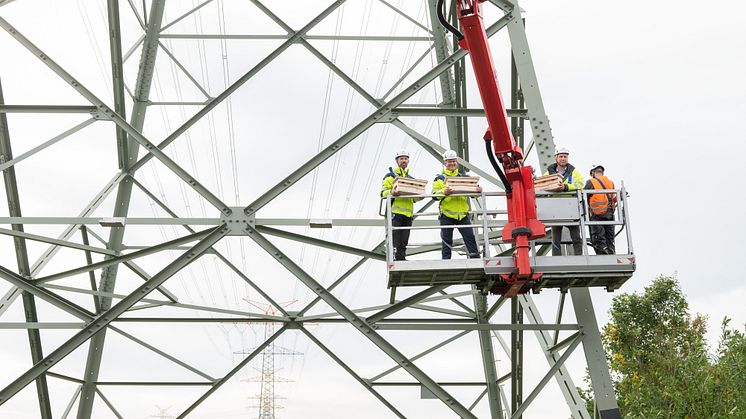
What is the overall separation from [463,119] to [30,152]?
9982 mm

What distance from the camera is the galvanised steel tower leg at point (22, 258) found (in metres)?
18.0

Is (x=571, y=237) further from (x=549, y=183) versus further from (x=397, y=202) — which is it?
→ (x=397, y=202)

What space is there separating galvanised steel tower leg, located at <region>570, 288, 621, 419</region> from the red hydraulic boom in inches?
79.5

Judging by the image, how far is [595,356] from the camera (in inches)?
605

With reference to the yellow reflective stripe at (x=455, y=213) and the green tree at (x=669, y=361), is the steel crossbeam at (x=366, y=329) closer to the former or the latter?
the yellow reflective stripe at (x=455, y=213)

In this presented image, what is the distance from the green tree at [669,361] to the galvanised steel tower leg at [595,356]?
10.0m

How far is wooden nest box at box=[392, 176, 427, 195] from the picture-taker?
1392 centimetres

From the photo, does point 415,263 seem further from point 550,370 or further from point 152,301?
point 152,301

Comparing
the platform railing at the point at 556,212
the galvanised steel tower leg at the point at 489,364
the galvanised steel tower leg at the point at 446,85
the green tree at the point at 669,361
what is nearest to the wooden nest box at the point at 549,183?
the platform railing at the point at 556,212

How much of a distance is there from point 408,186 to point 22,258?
28.3ft

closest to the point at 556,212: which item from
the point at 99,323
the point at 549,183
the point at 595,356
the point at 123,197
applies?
the point at 549,183

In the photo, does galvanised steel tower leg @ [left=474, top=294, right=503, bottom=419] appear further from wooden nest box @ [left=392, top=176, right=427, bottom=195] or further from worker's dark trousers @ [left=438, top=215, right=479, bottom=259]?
wooden nest box @ [left=392, top=176, right=427, bottom=195]

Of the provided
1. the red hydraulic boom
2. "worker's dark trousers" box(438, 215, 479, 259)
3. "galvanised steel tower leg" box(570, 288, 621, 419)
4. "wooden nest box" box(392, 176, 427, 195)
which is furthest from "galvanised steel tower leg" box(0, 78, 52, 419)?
"galvanised steel tower leg" box(570, 288, 621, 419)

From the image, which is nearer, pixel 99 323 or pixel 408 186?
pixel 408 186
